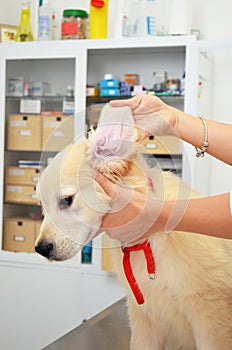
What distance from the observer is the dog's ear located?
962 millimetres

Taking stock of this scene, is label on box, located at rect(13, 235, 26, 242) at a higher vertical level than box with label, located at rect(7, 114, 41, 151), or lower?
lower

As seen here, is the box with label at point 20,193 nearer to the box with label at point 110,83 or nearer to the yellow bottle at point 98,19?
the box with label at point 110,83

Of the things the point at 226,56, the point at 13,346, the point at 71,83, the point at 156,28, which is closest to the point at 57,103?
the point at 71,83

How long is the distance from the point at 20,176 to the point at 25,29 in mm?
843

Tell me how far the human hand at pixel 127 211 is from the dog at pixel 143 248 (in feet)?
0.04

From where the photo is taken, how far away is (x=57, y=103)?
11.0 ft

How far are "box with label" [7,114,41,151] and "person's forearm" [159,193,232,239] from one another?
7.61 ft

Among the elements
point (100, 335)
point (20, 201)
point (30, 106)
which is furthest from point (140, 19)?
point (100, 335)

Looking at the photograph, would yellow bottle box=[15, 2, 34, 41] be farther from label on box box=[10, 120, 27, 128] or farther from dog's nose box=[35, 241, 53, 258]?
dog's nose box=[35, 241, 53, 258]

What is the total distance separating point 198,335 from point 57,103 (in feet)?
7.71

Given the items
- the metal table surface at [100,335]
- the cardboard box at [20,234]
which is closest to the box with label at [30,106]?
the cardboard box at [20,234]

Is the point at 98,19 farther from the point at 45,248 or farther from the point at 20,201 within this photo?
the point at 45,248

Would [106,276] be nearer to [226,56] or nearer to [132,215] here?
[226,56]

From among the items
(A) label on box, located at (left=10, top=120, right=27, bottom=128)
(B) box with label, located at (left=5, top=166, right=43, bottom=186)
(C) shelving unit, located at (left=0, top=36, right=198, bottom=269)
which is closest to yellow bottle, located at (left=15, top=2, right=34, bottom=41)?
(C) shelving unit, located at (left=0, top=36, right=198, bottom=269)
